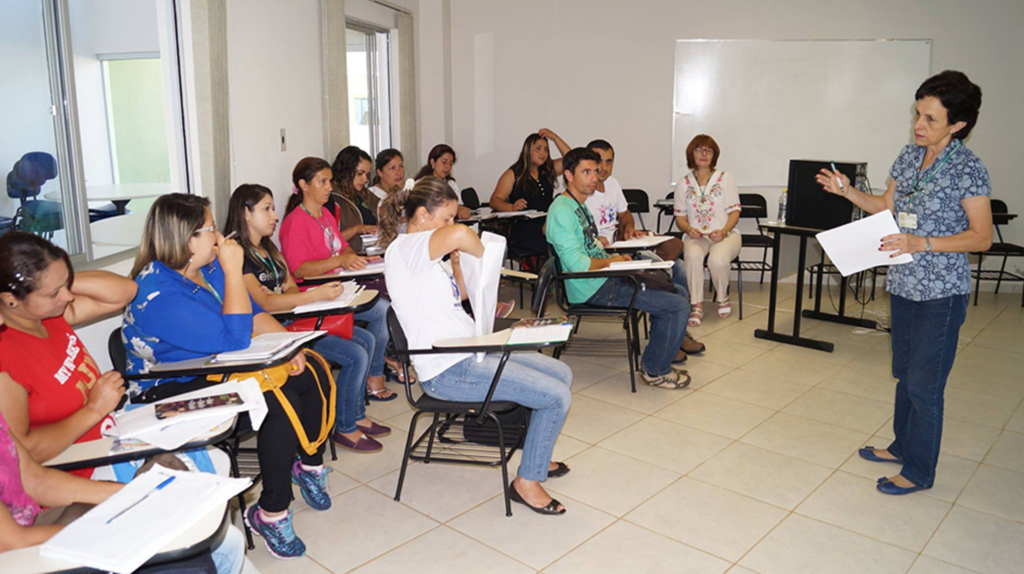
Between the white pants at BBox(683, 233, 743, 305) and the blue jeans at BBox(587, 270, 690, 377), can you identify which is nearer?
the blue jeans at BBox(587, 270, 690, 377)

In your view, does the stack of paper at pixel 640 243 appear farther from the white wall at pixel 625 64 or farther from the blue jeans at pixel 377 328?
the white wall at pixel 625 64

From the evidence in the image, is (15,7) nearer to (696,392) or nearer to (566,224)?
(566,224)

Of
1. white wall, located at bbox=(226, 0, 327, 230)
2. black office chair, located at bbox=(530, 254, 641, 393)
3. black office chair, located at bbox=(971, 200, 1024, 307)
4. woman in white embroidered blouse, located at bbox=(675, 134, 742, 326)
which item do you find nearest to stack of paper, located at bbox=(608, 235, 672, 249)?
black office chair, located at bbox=(530, 254, 641, 393)

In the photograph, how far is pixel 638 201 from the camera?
6.97 meters

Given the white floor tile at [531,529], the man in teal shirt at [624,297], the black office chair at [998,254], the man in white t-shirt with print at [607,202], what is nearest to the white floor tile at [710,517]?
the white floor tile at [531,529]

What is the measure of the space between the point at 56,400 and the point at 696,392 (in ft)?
10.3

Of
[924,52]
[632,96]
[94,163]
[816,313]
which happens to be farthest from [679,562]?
[924,52]

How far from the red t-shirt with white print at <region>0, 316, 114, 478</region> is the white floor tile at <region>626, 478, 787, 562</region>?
1881 millimetres

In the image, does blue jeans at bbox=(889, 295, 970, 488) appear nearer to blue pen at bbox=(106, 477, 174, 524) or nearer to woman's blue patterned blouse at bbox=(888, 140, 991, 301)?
woman's blue patterned blouse at bbox=(888, 140, 991, 301)

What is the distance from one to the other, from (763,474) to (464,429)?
1285mm

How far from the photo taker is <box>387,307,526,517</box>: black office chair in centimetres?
273

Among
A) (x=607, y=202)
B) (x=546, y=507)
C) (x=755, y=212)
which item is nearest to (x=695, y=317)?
(x=607, y=202)

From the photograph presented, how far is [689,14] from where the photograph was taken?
6.84 metres

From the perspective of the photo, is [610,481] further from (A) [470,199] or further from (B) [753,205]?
(B) [753,205]
